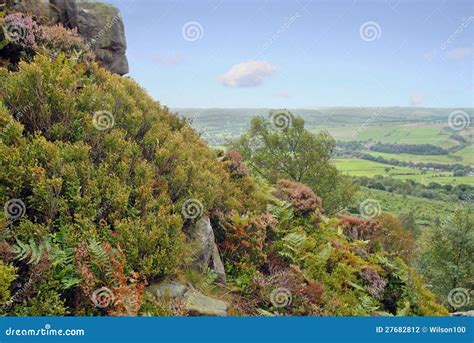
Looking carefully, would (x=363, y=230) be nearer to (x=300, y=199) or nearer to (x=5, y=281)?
(x=300, y=199)

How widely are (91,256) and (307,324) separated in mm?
4136

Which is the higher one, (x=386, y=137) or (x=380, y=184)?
(x=386, y=137)

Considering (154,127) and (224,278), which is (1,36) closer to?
(154,127)

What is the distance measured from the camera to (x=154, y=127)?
10820 mm

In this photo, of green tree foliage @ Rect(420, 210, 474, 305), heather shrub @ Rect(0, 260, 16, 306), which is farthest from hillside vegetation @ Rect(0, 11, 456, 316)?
green tree foliage @ Rect(420, 210, 474, 305)

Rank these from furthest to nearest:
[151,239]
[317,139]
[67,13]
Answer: [317,139]
[67,13]
[151,239]

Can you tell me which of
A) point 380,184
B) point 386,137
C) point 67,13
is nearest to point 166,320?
point 67,13

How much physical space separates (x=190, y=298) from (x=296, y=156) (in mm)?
25571

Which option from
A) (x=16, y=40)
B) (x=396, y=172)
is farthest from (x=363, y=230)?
(x=396, y=172)

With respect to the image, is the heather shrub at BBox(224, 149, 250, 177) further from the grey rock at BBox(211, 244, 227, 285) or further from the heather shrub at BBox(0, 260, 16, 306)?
the heather shrub at BBox(0, 260, 16, 306)

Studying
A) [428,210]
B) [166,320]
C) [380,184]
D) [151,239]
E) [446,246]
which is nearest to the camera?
[166,320]

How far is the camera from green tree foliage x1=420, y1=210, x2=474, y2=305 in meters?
29.1

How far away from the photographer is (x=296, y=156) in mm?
32062

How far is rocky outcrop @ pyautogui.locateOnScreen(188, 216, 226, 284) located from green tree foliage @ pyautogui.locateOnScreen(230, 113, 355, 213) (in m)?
21.2
